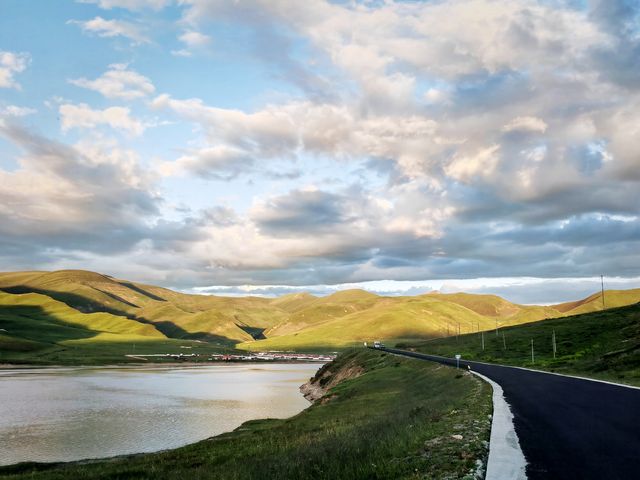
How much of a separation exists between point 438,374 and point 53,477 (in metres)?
44.5

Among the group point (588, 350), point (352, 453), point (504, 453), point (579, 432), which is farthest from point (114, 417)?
point (588, 350)

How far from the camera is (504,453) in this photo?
14.8m

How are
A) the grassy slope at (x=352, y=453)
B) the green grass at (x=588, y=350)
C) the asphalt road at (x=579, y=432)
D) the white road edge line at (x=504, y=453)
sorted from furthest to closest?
the green grass at (x=588, y=350), the grassy slope at (x=352, y=453), the asphalt road at (x=579, y=432), the white road edge line at (x=504, y=453)

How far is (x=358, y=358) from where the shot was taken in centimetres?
12988

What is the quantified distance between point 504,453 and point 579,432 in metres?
5.43

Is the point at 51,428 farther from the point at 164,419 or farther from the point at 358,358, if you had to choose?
the point at 358,358

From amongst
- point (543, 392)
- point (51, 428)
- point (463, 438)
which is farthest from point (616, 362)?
point (51, 428)

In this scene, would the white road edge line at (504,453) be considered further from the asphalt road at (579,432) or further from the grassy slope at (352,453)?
the grassy slope at (352,453)

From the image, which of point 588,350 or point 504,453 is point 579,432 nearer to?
point 504,453

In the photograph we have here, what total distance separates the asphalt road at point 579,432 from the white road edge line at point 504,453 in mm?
239

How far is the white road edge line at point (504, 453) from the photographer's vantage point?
1259 cm

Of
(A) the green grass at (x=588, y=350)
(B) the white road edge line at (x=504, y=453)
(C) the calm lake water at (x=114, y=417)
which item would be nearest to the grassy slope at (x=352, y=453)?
(B) the white road edge line at (x=504, y=453)

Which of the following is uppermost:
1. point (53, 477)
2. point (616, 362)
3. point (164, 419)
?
point (616, 362)

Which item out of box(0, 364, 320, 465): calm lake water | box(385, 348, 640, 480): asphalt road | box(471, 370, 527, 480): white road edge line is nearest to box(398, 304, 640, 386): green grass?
box(385, 348, 640, 480): asphalt road
